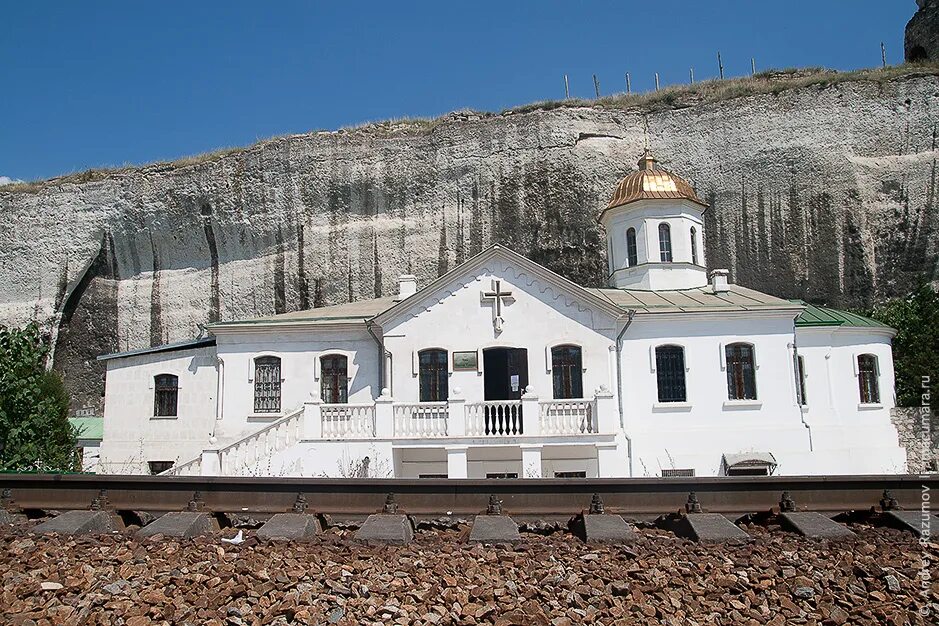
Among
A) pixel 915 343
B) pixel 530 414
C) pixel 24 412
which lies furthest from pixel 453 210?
pixel 24 412

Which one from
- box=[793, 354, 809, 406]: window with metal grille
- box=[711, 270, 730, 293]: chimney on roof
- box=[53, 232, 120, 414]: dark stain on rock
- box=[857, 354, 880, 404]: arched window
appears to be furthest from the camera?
box=[53, 232, 120, 414]: dark stain on rock

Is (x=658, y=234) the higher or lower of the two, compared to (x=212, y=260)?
lower

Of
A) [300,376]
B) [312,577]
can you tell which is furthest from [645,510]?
[300,376]

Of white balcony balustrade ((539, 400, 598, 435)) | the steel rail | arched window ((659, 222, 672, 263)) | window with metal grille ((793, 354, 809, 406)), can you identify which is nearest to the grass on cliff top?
arched window ((659, 222, 672, 263))

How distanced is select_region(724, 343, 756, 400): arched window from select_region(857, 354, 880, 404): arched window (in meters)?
3.99

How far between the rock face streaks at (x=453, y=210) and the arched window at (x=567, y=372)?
1967 cm

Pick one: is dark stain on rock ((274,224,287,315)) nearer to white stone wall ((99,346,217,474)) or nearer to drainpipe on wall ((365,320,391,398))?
white stone wall ((99,346,217,474))

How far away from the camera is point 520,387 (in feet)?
67.9

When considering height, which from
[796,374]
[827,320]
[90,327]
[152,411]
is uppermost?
[90,327]

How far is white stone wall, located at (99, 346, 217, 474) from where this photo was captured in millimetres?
22859

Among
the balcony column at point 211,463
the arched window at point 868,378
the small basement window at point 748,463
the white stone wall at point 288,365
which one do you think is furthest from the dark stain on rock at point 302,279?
the arched window at point 868,378

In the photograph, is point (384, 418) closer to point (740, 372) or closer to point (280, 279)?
point (740, 372)

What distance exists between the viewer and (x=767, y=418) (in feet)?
67.6

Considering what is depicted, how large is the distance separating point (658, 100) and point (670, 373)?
2659cm
